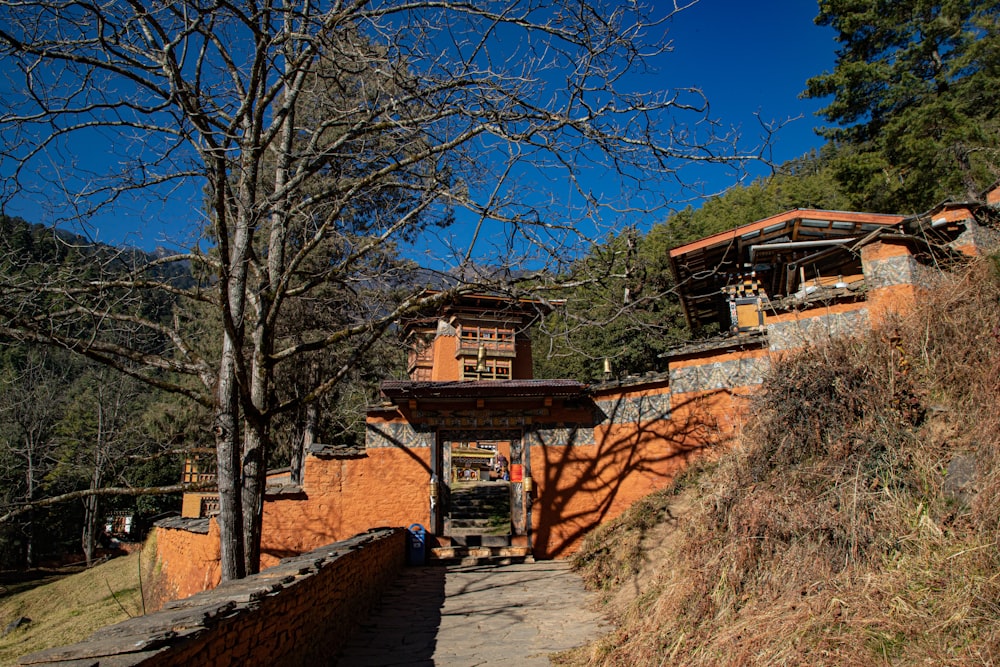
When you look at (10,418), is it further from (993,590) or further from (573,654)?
(993,590)

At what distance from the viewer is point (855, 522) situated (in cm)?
470

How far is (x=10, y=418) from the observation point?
86.6ft

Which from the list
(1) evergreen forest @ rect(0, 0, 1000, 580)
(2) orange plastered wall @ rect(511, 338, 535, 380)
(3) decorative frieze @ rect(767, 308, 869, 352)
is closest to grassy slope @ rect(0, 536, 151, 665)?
(1) evergreen forest @ rect(0, 0, 1000, 580)

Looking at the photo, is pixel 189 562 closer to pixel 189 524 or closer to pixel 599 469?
pixel 189 524

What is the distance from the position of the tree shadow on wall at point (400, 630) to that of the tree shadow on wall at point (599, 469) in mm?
2946

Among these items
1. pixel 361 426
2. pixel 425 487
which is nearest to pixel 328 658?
pixel 425 487

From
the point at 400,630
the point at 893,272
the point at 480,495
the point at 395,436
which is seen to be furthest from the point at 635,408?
the point at 480,495

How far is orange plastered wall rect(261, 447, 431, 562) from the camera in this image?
11219 millimetres

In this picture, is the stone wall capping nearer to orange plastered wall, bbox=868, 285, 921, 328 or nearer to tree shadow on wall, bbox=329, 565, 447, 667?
A: tree shadow on wall, bbox=329, 565, 447, 667

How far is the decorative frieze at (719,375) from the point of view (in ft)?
33.9

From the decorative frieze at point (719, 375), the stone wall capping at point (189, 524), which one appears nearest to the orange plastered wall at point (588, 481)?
the decorative frieze at point (719, 375)

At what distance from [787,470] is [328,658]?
15.2ft

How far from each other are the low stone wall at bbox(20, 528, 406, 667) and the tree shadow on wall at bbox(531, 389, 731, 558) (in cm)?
496

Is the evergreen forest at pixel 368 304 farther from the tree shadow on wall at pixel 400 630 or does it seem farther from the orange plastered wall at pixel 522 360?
the tree shadow on wall at pixel 400 630
